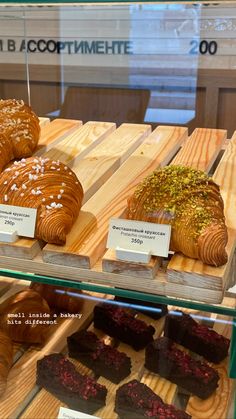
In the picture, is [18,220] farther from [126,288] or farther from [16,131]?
[16,131]

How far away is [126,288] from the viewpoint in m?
0.77

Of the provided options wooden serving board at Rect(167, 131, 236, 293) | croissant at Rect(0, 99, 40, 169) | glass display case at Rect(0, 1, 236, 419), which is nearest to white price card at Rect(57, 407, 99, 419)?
glass display case at Rect(0, 1, 236, 419)

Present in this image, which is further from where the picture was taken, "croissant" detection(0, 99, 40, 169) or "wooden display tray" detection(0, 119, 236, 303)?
"croissant" detection(0, 99, 40, 169)

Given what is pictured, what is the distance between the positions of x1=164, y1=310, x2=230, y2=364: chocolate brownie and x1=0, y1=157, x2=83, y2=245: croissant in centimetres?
34

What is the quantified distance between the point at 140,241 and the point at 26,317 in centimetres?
45

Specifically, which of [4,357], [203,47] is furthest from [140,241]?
[203,47]

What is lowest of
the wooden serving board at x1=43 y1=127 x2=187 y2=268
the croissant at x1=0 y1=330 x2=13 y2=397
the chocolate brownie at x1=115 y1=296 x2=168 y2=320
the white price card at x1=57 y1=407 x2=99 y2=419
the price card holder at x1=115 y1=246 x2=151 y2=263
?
the white price card at x1=57 y1=407 x2=99 y2=419

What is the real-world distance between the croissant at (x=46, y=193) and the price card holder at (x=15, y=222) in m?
0.01

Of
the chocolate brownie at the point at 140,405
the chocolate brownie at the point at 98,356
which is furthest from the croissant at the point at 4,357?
the chocolate brownie at the point at 140,405

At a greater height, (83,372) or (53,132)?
(53,132)

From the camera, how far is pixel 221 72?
183 centimetres

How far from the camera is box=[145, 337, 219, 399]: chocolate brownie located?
0.95 metres

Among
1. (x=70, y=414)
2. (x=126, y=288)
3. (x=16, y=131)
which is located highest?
(x=16, y=131)

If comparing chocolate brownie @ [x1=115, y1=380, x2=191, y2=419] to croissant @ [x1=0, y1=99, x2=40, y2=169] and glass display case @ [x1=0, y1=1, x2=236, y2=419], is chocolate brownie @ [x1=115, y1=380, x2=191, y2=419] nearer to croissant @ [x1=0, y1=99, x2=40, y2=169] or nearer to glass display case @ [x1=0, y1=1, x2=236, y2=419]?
glass display case @ [x1=0, y1=1, x2=236, y2=419]
